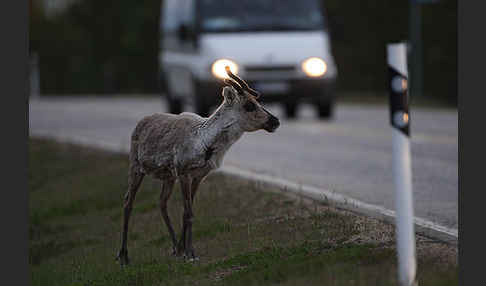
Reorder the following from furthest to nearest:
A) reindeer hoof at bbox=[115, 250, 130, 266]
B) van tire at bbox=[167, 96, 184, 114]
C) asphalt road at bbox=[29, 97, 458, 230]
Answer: van tire at bbox=[167, 96, 184, 114] < asphalt road at bbox=[29, 97, 458, 230] < reindeer hoof at bbox=[115, 250, 130, 266]

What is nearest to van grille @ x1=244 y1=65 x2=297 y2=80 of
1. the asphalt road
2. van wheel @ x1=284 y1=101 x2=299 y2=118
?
the asphalt road

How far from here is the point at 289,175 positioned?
13391mm

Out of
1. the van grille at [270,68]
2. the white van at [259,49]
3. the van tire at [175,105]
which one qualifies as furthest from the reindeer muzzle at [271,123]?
the van tire at [175,105]

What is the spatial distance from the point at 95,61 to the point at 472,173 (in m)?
51.0

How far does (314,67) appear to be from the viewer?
22.7m

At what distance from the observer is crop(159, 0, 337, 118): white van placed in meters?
22.4

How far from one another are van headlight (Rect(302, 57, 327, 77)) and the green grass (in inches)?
351

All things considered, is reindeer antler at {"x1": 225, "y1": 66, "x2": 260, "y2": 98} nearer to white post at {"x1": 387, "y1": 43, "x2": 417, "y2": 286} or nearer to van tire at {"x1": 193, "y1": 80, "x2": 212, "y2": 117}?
white post at {"x1": 387, "y1": 43, "x2": 417, "y2": 286}

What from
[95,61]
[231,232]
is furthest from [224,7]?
[95,61]

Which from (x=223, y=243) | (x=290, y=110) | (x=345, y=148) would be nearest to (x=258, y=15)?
(x=290, y=110)

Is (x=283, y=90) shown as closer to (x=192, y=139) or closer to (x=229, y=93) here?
(x=192, y=139)

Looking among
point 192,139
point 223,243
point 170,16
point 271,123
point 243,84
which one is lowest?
point 223,243

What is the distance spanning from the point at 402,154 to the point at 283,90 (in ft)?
53.4

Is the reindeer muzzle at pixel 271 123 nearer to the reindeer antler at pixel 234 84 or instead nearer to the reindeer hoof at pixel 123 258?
the reindeer antler at pixel 234 84
